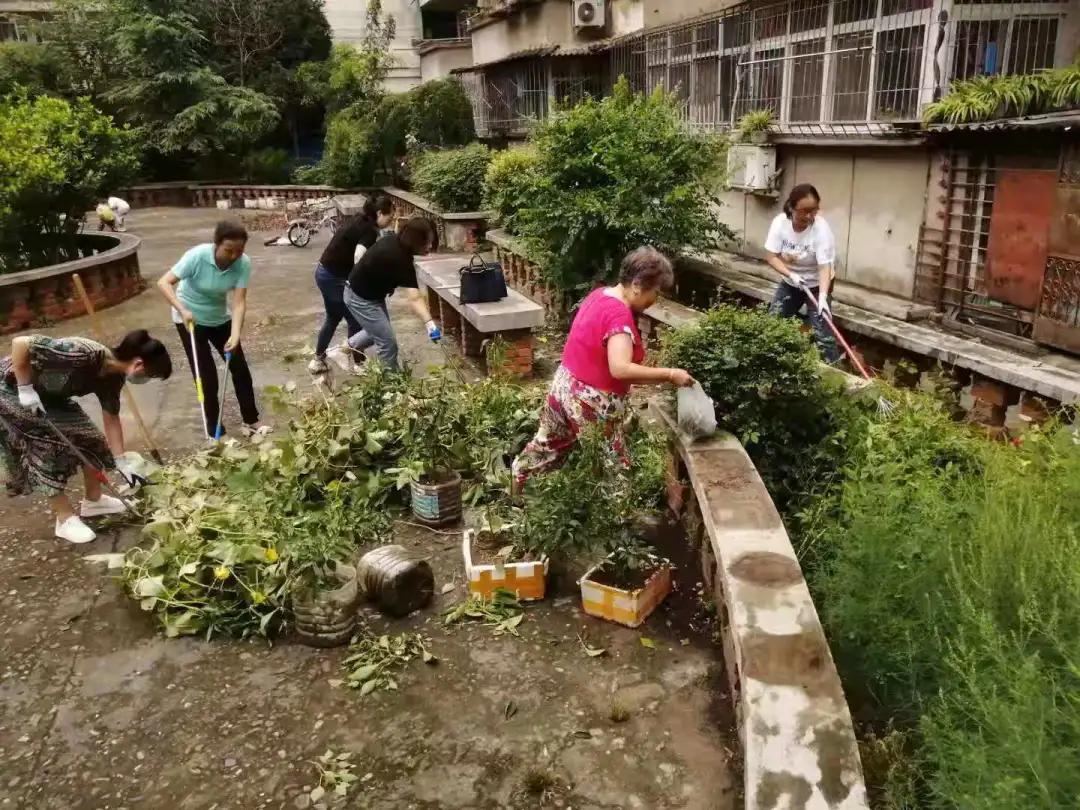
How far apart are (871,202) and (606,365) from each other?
6491mm

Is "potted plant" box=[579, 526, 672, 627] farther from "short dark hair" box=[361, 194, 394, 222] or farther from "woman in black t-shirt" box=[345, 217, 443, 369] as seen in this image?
"short dark hair" box=[361, 194, 394, 222]

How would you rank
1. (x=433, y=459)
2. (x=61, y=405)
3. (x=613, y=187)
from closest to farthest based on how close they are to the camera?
1. (x=61, y=405)
2. (x=433, y=459)
3. (x=613, y=187)

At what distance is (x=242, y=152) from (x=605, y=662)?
26.5m

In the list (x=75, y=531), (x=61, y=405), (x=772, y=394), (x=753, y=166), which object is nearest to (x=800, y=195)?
(x=772, y=394)

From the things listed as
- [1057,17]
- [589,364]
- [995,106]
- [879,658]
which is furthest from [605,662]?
[1057,17]

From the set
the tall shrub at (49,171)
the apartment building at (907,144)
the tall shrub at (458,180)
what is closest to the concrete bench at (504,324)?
the apartment building at (907,144)

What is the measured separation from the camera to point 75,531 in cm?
488

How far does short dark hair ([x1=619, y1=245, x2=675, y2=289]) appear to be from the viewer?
3951 millimetres

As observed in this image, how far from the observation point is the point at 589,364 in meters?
4.14

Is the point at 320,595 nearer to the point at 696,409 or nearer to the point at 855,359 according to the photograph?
the point at 696,409

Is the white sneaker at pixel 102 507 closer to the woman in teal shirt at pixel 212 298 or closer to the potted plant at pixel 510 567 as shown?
the woman in teal shirt at pixel 212 298

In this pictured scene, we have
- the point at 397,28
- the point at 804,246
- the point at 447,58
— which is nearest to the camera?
the point at 804,246

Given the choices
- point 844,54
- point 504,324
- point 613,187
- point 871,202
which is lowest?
point 504,324

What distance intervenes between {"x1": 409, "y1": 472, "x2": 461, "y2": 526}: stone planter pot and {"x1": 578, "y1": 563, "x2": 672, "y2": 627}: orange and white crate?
115 centimetres
